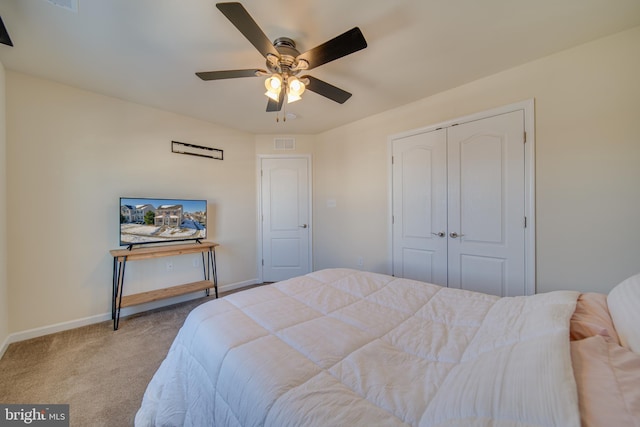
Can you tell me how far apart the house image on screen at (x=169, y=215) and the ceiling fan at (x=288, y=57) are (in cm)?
184

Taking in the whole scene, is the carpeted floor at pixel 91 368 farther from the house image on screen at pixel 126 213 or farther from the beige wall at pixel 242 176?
the house image on screen at pixel 126 213

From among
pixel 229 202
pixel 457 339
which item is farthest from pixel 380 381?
pixel 229 202

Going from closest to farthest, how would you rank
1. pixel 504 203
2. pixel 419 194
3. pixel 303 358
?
pixel 303 358 → pixel 504 203 → pixel 419 194

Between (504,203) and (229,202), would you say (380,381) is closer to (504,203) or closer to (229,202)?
(504,203)

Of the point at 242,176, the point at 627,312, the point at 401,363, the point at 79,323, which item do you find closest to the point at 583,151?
the point at 627,312

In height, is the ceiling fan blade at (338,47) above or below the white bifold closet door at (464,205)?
above

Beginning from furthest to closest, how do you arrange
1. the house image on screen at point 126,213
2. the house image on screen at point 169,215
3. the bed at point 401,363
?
1. the house image on screen at point 169,215
2. the house image on screen at point 126,213
3. the bed at point 401,363

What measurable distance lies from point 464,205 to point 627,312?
1.82m

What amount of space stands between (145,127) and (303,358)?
3358 millimetres

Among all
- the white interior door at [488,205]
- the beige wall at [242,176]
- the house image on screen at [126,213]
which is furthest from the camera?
the house image on screen at [126,213]

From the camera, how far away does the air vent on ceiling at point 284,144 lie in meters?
4.05

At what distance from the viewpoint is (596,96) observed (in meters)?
1.87

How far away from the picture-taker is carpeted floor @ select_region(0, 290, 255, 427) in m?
1.55

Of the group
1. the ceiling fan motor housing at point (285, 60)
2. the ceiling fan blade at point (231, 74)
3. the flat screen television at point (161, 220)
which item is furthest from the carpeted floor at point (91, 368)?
the ceiling fan motor housing at point (285, 60)
